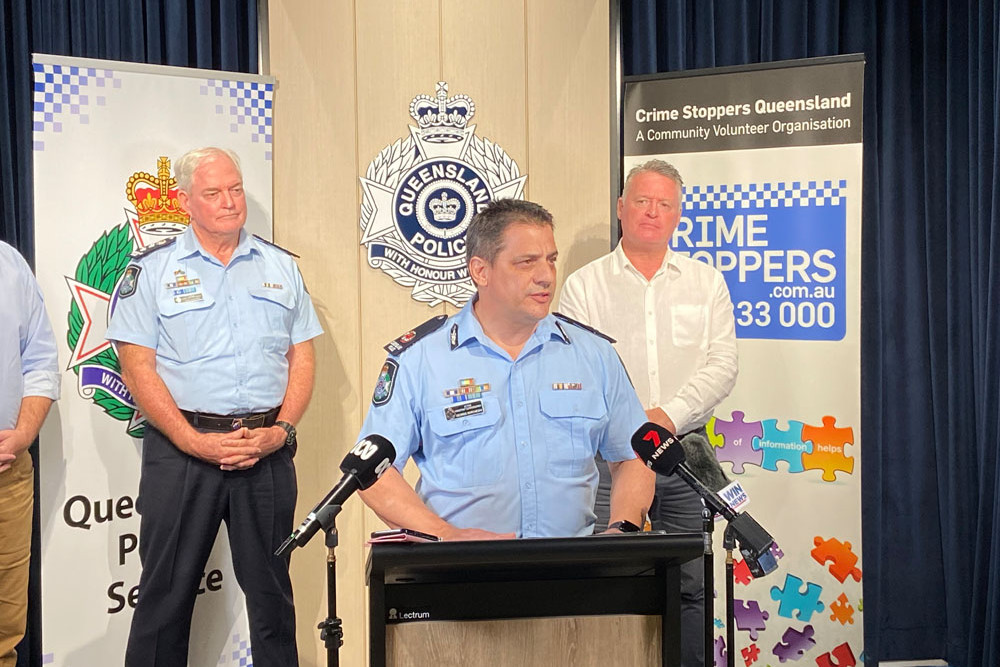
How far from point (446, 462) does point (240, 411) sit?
1.06 m

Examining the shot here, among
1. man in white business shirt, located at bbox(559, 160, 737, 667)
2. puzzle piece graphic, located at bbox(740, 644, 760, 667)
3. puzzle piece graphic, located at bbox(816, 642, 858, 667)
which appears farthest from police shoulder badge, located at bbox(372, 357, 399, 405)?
puzzle piece graphic, located at bbox(816, 642, 858, 667)

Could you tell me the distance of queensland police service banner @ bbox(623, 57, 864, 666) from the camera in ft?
11.2

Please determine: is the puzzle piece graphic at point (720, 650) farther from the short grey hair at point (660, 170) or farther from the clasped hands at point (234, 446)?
the clasped hands at point (234, 446)

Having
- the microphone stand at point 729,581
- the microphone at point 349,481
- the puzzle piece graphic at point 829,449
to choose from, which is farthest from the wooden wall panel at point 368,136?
the microphone stand at point 729,581

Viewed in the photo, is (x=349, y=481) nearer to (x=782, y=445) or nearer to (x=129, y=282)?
(x=129, y=282)

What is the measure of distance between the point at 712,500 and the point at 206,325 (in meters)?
1.96

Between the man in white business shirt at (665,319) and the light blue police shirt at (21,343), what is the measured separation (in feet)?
6.06

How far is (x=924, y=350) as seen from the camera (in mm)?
4074

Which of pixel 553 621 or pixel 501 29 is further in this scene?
pixel 501 29

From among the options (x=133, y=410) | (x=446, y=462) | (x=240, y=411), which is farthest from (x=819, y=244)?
(x=133, y=410)

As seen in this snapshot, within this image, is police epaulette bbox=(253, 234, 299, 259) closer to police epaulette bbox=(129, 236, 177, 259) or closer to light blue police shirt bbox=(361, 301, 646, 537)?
police epaulette bbox=(129, 236, 177, 259)

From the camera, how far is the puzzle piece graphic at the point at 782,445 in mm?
3479

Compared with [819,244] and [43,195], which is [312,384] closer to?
[43,195]

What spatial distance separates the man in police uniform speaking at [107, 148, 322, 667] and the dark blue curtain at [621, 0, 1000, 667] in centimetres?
195
